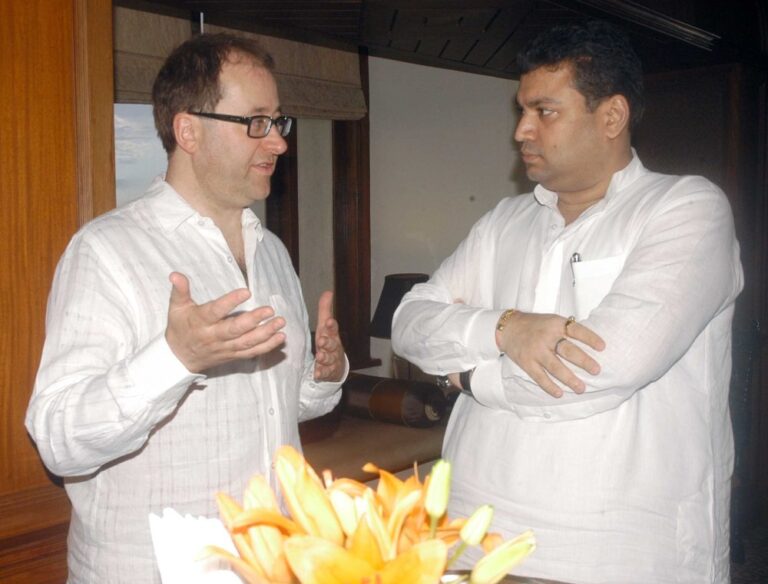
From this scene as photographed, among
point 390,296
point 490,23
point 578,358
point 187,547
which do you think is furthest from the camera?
point 390,296

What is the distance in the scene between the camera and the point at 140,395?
1377mm

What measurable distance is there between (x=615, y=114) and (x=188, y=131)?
95 centimetres

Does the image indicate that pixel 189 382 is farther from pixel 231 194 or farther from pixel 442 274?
pixel 442 274

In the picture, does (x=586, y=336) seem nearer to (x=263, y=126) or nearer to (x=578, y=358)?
(x=578, y=358)

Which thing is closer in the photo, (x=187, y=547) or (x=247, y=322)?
(x=187, y=547)

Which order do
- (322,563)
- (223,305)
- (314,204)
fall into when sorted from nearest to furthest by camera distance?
1. (322,563)
2. (223,305)
3. (314,204)

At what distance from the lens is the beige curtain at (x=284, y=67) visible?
12.4 feet

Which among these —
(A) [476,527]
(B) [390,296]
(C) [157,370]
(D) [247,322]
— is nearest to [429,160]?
(B) [390,296]

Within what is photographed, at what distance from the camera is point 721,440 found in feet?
5.81

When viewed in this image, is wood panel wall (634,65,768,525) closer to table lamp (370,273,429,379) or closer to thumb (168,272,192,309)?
table lamp (370,273,429,379)

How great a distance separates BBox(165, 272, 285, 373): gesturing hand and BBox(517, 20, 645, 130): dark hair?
3.23ft

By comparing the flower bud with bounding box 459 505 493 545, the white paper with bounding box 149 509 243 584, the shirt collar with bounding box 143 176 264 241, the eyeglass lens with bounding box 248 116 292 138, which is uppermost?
the eyeglass lens with bounding box 248 116 292 138

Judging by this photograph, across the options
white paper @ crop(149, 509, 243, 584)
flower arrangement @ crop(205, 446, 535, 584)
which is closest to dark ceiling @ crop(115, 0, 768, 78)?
white paper @ crop(149, 509, 243, 584)

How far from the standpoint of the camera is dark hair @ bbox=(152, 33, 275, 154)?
1817 millimetres
